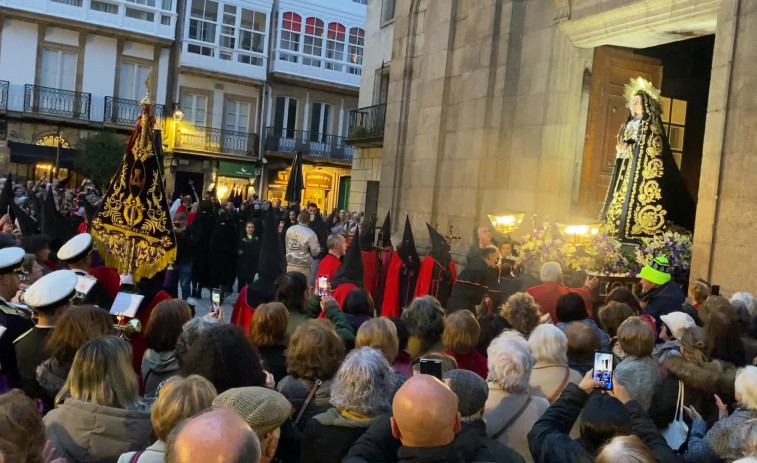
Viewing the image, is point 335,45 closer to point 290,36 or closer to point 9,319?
point 290,36

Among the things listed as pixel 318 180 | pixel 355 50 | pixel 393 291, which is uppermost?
pixel 355 50

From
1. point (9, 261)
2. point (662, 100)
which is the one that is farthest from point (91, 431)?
point (662, 100)

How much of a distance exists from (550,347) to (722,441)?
99 centimetres

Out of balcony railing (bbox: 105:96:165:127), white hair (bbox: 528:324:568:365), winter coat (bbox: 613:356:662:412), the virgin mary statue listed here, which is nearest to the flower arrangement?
the virgin mary statue

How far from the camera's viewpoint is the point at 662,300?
683 cm

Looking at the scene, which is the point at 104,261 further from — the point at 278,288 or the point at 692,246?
the point at 692,246

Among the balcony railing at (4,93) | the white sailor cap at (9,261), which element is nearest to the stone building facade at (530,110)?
the white sailor cap at (9,261)

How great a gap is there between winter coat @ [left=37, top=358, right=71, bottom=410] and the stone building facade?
728cm

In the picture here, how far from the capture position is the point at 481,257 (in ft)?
25.9

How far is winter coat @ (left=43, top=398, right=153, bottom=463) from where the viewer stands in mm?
3053

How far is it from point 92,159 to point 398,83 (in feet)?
52.4

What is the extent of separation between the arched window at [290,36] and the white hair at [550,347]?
31.1 m

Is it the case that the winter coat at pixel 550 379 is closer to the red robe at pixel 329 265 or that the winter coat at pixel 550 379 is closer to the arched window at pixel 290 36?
the red robe at pixel 329 265

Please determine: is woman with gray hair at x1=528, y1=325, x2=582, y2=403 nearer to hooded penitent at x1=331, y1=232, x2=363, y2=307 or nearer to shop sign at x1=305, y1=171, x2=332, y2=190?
hooded penitent at x1=331, y1=232, x2=363, y2=307
